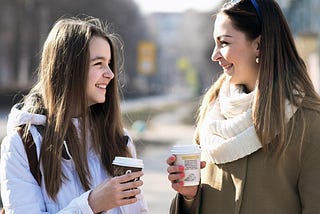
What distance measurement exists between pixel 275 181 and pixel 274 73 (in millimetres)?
463

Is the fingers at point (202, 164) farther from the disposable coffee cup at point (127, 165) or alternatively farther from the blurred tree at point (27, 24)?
the blurred tree at point (27, 24)

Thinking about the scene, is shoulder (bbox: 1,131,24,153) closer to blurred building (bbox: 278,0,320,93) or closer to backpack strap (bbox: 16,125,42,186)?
backpack strap (bbox: 16,125,42,186)

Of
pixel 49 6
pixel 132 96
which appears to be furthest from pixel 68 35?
pixel 132 96

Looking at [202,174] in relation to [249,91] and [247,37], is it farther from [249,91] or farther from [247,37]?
[247,37]

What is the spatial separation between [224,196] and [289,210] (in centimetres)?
31

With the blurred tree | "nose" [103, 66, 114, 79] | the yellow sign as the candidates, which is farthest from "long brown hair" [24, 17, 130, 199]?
the blurred tree

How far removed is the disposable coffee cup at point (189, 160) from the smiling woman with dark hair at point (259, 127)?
0.10ft

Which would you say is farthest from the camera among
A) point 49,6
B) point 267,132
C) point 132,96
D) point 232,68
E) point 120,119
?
point 132,96

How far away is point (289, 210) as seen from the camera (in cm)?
245

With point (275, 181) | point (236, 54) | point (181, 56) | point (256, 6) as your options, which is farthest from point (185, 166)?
point (181, 56)

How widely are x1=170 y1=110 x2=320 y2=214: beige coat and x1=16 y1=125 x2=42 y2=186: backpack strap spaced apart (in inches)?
31.2

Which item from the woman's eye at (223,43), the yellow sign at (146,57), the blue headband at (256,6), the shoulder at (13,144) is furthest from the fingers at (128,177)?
the yellow sign at (146,57)

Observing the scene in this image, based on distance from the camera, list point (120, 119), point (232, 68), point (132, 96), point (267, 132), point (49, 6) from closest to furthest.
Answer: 1. point (267, 132)
2. point (232, 68)
3. point (120, 119)
4. point (49, 6)
5. point (132, 96)

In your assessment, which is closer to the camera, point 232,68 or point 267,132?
point 267,132
